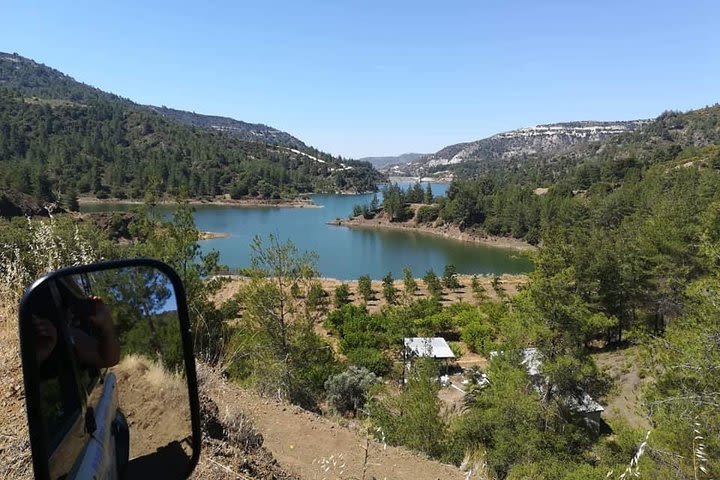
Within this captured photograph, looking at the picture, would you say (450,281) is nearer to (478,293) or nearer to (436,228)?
(478,293)

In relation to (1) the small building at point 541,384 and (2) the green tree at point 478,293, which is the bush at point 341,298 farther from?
(1) the small building at point 541,384

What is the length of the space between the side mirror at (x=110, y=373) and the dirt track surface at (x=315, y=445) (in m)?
3.42

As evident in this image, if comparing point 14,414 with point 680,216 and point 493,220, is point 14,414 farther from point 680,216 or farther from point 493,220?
point 493,220

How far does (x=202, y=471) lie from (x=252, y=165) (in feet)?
443

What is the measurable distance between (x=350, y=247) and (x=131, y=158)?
8281cm

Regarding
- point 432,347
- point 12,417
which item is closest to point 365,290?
point 432,347

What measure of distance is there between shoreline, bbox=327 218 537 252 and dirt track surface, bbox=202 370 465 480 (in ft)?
210

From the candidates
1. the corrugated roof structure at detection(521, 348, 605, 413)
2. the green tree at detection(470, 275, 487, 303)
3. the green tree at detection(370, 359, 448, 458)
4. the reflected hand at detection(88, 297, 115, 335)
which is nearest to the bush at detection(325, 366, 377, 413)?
the green tree at detection(370, 359, 448, 458)

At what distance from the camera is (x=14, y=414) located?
2439 millimetres

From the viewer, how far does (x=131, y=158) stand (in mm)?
121062

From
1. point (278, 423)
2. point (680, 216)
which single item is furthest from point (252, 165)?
point (278, 423)

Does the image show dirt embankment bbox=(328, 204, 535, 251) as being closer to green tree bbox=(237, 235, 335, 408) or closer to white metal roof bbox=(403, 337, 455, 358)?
white metal roof bbox=(403, 337, 455, 358)

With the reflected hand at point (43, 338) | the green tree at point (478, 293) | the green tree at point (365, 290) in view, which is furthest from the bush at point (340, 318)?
the reflected hand at point (43, 338)

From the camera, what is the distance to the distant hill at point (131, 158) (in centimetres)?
9962
